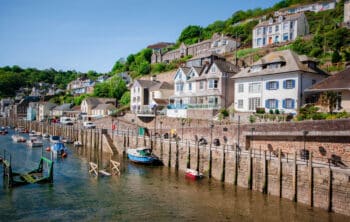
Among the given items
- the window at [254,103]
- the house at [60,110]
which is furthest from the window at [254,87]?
the house at [60,110]

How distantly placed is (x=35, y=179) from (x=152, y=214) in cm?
1424

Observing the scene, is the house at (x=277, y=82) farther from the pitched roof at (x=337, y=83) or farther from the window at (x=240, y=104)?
the pitched roof at (x=337, y=83)

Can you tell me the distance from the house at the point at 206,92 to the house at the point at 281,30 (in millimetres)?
27346

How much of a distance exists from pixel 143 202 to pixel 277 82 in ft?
84.5

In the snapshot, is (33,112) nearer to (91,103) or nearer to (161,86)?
(91,103)

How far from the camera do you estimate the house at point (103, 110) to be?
7951cm

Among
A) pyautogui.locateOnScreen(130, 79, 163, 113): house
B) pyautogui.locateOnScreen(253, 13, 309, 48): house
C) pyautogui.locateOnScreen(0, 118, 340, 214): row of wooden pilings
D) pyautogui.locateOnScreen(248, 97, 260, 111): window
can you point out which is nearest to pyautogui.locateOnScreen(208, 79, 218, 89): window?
pyautogui.locateOnScreen(248, 97, 260, 111): window

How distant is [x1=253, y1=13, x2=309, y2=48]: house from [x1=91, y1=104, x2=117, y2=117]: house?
140ft

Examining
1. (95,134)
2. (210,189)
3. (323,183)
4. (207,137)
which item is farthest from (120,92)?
(323,183)

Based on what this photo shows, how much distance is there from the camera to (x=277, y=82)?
39.8 meters

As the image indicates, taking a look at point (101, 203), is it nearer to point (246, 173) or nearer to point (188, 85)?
point (246, 173)

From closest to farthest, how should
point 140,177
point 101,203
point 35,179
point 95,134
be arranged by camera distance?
point 101,203, point 35,179, point 140,177, point 95,134

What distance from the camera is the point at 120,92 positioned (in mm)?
98438

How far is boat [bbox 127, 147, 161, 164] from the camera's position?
37.8m
